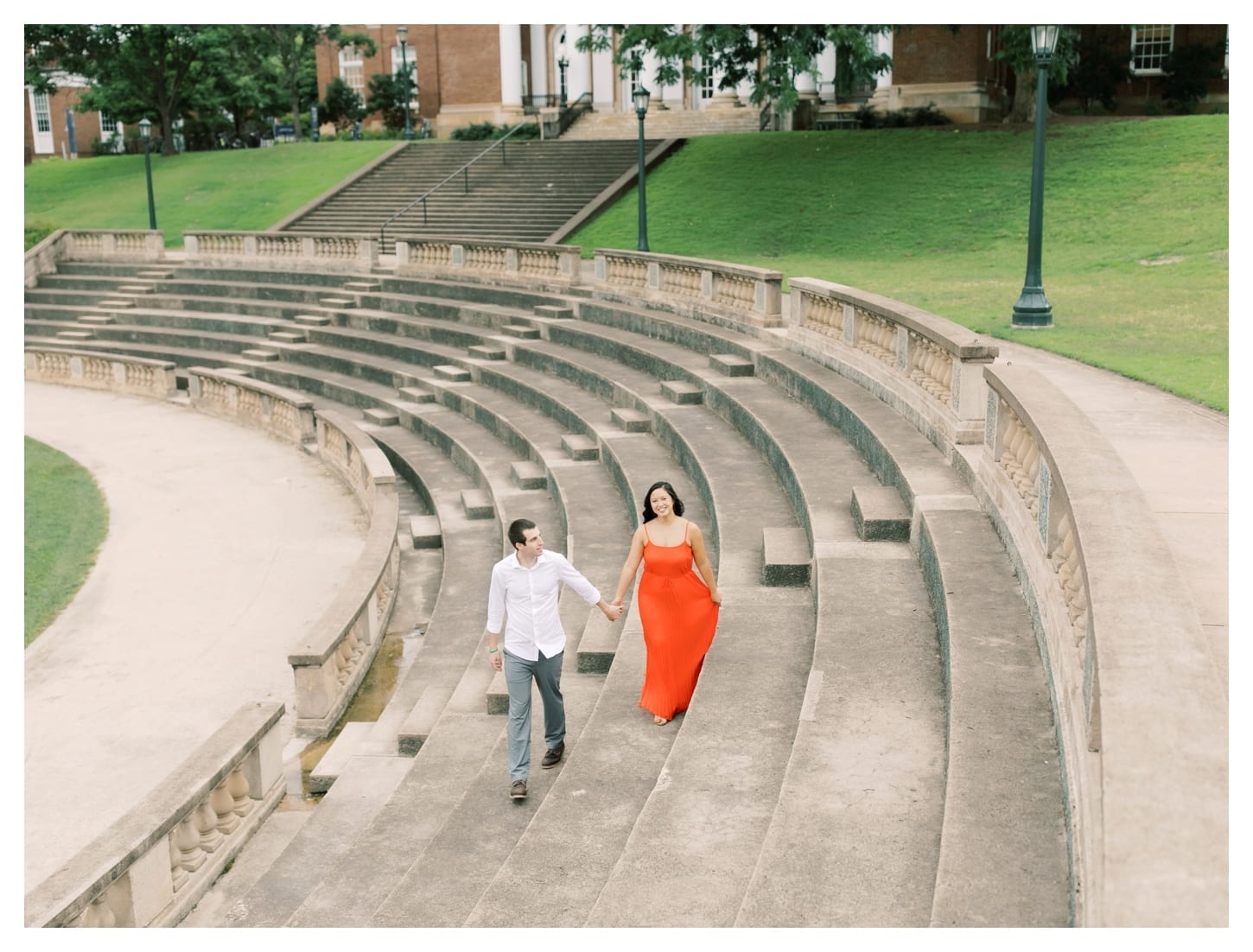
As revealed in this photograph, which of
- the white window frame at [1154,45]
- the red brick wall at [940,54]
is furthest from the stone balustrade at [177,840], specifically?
the white window frame at [1154,45]

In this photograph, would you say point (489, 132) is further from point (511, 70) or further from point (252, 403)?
point (252, 403)

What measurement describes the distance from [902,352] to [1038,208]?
598 cm

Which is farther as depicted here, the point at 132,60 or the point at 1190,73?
the point at 132,60

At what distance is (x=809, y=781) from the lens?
606 cm

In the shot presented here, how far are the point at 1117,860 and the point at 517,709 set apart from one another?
A: 446 cm

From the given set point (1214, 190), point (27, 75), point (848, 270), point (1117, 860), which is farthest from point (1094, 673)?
point (27, 75)

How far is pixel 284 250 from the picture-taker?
31.8 meters

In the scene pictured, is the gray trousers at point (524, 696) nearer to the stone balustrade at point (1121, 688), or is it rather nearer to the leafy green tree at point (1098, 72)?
the stone balustrade at point (1121, 688)

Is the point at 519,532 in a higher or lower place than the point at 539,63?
lower

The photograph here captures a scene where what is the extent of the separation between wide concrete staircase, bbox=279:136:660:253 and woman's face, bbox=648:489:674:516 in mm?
27466

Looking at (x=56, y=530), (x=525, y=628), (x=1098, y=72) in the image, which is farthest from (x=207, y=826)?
(x=1098, y=72)

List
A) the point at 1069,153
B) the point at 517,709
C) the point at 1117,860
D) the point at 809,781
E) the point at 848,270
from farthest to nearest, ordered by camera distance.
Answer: the point at 1069,153 < the point at 848,270 < the point at 517,709 < the point at 809,781 < the point at 1117,860

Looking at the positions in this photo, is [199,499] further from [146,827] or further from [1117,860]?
[1117,860]

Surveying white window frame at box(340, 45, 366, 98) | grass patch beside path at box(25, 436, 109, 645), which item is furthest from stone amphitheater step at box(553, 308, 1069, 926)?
white window frame at box(340, 45, 366, 98)
